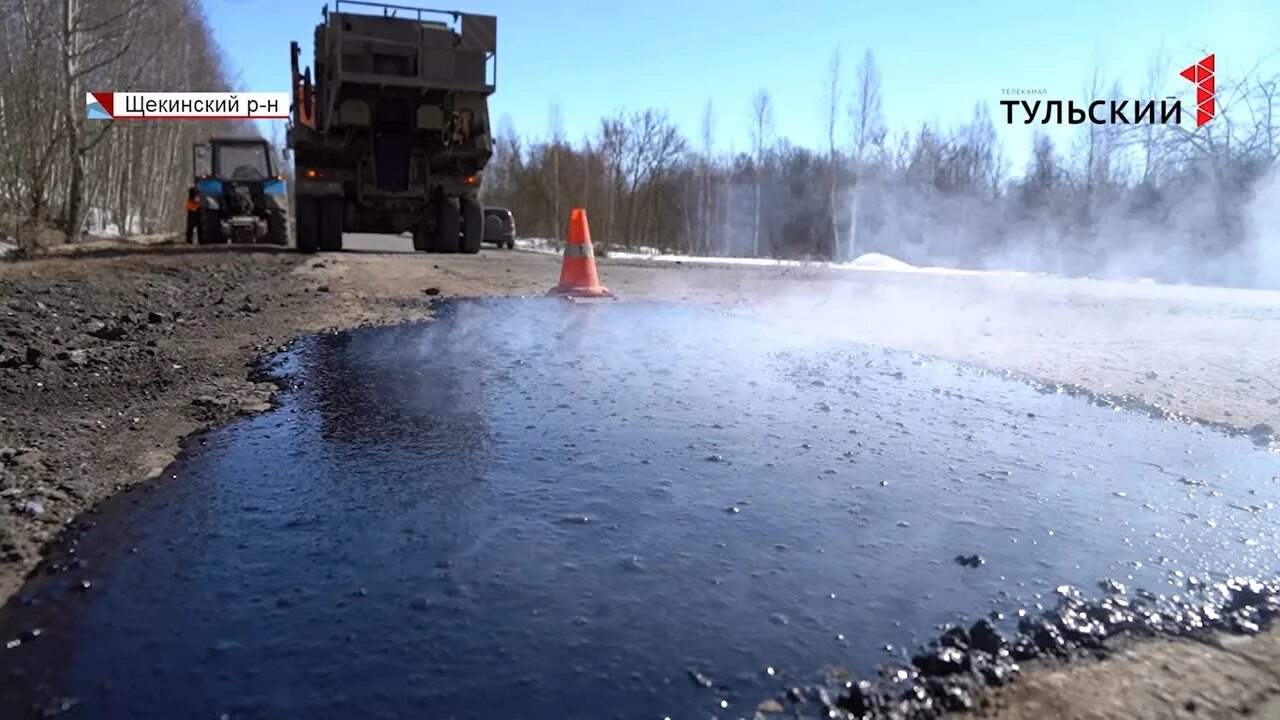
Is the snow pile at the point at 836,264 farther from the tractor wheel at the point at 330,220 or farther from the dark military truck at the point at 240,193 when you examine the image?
the tractor wheel at the point at 330,220

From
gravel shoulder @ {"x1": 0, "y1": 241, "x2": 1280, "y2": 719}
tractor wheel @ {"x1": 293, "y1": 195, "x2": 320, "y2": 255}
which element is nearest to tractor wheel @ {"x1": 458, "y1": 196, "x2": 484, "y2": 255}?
gravel shoulder @ {"x1": 0, "y1": 241, "x2": 1280, "y2": 719}

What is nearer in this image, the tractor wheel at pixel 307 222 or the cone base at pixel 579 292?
the cone base at pixel 579 292

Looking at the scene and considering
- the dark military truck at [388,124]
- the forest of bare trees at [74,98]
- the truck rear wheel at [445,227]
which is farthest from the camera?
the forest of bare trees at [74,98]

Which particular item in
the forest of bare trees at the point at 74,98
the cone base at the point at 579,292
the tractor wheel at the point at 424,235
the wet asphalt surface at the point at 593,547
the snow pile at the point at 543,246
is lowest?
the wet asphalt surface at the point at 593,547

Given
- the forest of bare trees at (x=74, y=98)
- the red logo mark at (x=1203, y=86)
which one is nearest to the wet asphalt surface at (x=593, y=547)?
the forest of bare trees at (x=74, y=98)

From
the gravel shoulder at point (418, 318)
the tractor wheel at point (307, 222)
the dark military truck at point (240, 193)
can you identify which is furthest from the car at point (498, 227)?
the gravel shoulder at point (418, 318)

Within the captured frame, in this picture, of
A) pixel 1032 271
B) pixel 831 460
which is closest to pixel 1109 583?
pixel 831 460

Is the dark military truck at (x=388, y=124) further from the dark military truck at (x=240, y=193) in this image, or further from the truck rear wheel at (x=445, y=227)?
the dark military truck at (x=240, y=193)

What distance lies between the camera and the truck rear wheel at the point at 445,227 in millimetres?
15961

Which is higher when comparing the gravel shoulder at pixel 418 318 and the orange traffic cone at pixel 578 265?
the orange traffic cone at pixel 578 265

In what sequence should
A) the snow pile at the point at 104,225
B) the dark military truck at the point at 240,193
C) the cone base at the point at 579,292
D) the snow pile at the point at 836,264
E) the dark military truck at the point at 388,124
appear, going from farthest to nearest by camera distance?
the snow pile at the point at 104,225 < the snow pile at the point at 836,264 < the dark military truck at the point at 240,193 < the dark military truck at the point at 388,124 < the cone base at the point at 579,292

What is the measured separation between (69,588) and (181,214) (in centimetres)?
4898

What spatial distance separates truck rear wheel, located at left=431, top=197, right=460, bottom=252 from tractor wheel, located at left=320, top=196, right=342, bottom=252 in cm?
180

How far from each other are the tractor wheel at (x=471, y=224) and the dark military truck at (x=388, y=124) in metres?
0.23
